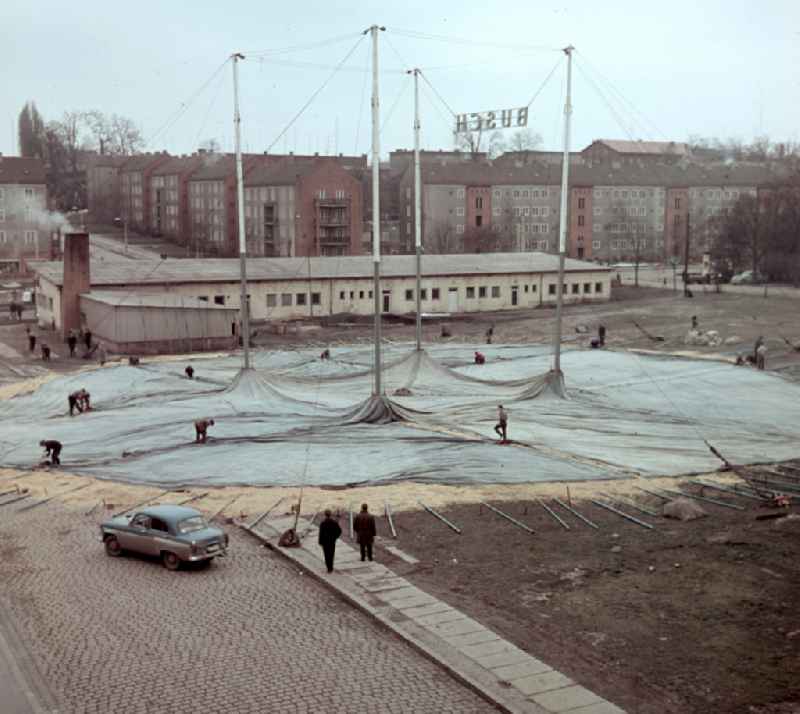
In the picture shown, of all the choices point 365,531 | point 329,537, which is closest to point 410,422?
point 365,531

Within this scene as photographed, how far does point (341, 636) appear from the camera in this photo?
15539 millimetres

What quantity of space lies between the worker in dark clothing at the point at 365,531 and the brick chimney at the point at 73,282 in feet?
140

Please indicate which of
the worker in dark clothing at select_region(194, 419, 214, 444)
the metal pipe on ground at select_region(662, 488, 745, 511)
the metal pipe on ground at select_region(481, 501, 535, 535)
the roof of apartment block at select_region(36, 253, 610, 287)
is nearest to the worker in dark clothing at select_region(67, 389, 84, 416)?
the worker in dark clothing at select_region(194, 419, 214, 444)

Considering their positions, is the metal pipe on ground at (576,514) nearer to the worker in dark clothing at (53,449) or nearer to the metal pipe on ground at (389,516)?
the metal pipe on ground at (389,516)

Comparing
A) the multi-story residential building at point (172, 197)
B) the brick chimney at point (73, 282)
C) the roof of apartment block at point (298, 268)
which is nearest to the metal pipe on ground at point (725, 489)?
the brick chimney at point (73, 282)

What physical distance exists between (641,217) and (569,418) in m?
91.3

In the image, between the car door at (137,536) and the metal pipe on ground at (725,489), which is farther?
the metal pipe on ground at (725,489)

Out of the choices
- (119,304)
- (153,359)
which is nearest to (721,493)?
(153,359)

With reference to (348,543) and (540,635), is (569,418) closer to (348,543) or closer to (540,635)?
(348,543)

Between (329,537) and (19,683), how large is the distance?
591cm

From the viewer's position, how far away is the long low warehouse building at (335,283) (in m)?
61.5

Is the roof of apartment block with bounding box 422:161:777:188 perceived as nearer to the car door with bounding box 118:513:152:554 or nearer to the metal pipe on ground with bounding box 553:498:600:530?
the metal pipe on ground with bounding box 553:498:600:530

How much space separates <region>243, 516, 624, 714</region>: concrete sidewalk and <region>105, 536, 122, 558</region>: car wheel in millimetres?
2974

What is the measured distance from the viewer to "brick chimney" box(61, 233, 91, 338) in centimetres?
5784
